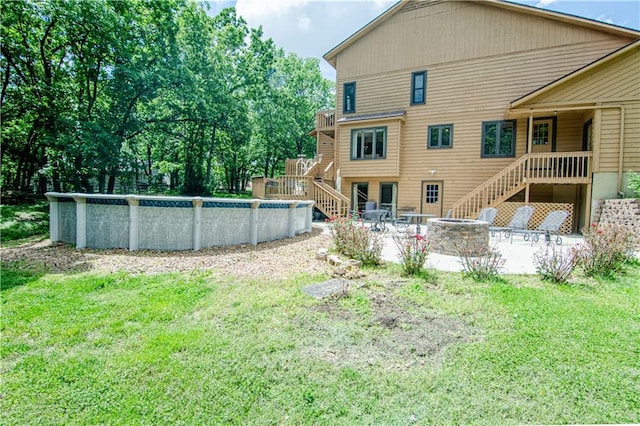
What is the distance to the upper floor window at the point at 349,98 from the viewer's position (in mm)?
16703

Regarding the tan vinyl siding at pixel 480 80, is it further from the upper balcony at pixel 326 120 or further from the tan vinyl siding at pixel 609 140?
the tan vinyl siding at pixel 609 140

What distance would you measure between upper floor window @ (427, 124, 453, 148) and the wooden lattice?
3972 millimetres

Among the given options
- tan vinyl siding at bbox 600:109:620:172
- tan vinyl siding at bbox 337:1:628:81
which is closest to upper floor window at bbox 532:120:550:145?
tan vinyl siding at bbox 600:109:620:172

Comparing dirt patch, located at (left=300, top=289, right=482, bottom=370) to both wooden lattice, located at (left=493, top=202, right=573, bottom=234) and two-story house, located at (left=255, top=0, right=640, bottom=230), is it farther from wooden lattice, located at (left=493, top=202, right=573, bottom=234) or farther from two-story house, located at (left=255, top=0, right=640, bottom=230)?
wooden lattice, located at (left=493, top=202, right=573, bottom=234)

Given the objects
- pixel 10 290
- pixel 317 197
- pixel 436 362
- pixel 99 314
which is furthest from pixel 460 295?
pixel 317 197

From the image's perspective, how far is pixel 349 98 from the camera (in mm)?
16859

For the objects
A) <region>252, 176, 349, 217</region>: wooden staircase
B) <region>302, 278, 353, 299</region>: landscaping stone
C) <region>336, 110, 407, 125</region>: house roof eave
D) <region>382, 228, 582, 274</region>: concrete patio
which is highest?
<region>336, 110, 407, 125</region>: house roof eave

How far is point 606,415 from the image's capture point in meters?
2.14

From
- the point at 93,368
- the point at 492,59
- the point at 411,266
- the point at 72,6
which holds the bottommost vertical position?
the point at 93,368

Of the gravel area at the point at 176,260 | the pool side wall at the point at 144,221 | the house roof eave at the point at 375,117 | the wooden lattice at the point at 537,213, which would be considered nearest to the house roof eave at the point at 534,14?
the house roof eave at the point at 375,117

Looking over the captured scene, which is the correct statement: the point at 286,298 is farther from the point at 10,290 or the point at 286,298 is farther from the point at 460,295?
the point at 10,290

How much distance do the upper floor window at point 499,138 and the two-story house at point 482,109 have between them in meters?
0.04

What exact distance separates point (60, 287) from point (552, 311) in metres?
6.95

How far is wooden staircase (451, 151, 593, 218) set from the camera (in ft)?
36.3
